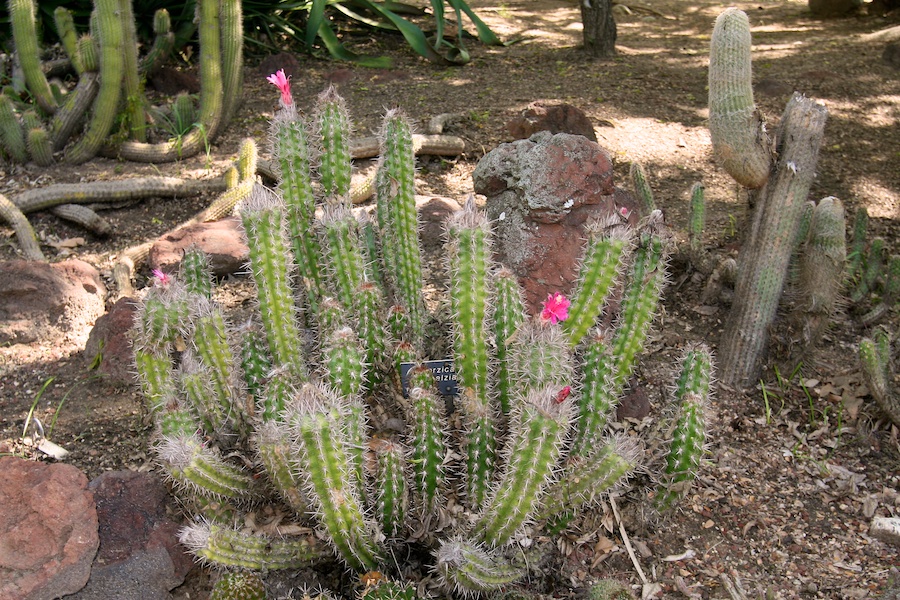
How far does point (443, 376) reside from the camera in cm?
270

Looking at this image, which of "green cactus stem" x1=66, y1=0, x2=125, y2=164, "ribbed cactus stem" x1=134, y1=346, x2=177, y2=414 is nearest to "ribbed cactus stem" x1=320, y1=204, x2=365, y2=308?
"ribbed cactus stem" x1=134, y1=346, x2=177, y2=414

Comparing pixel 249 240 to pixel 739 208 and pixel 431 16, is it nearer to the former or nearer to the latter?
pixel 739 208

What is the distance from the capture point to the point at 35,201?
452 centimetres

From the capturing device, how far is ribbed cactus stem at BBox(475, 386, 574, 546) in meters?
2.01

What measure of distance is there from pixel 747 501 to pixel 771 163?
4.36 ft

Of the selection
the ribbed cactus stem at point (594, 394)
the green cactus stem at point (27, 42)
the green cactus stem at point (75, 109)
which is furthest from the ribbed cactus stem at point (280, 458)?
the green cactus stem at point (27, 42)

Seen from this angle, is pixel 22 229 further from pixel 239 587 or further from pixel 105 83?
pixel 239 587

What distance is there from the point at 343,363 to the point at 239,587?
0.67m

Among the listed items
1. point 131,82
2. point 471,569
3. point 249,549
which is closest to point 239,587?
point 249,549

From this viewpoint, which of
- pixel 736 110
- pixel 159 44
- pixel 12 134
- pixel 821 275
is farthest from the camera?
pixel 159 44

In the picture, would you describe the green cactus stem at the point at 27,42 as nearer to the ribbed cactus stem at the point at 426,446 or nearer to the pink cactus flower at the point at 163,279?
the pink cactus flower at the point at 163,279

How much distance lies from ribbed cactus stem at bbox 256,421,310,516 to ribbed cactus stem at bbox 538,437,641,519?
2.36ft

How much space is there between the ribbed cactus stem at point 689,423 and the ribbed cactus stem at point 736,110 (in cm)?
96

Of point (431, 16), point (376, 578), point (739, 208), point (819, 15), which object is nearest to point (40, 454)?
point (376, 578)
